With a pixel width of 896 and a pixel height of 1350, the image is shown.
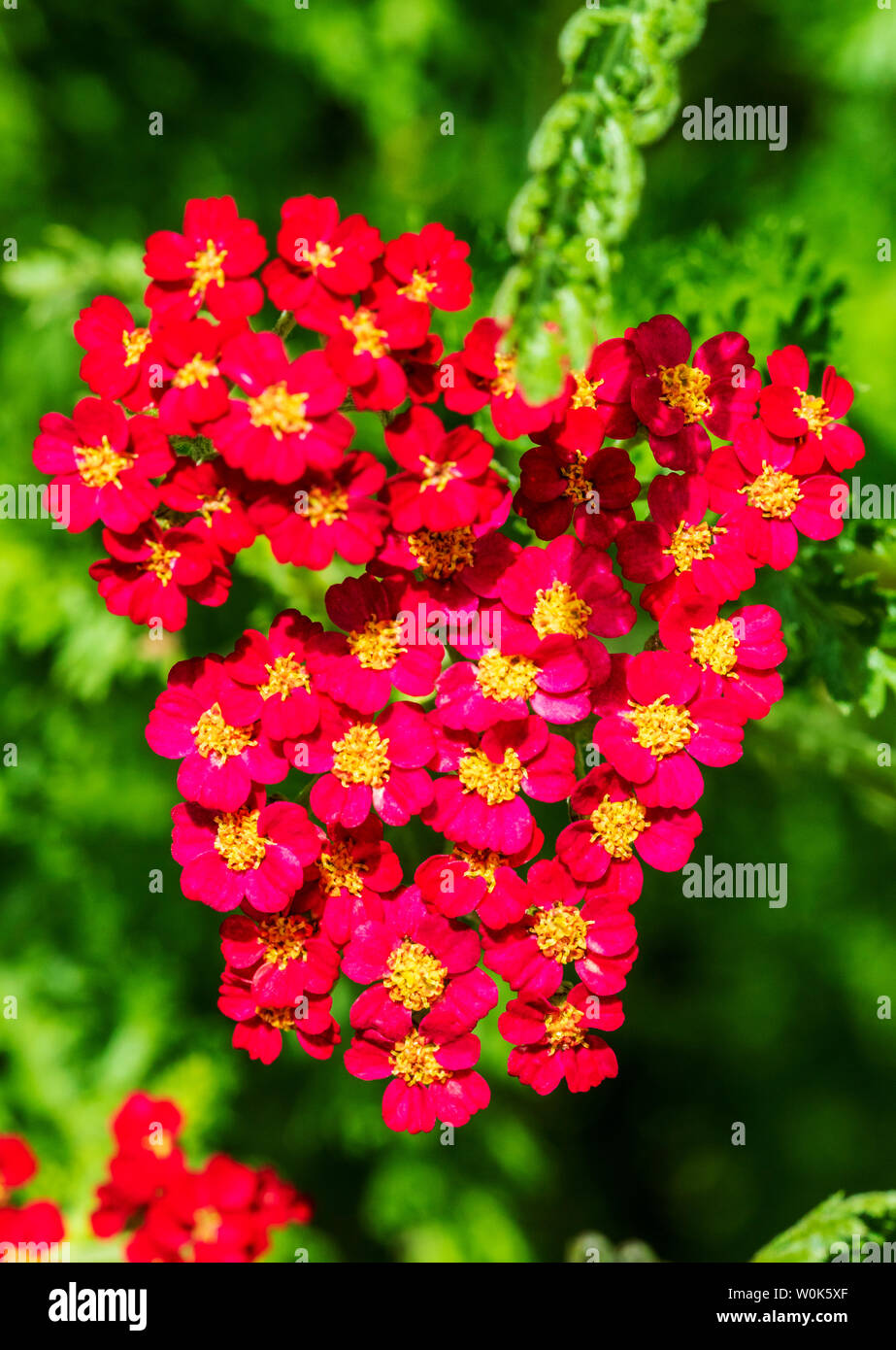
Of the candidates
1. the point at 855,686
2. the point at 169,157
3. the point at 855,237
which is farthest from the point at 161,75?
the point at 855,686

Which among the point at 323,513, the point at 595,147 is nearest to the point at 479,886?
the point at 323,513

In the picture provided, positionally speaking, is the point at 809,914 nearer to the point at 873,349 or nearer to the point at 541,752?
the point at 873,349

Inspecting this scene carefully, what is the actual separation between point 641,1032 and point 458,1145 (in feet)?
1.51

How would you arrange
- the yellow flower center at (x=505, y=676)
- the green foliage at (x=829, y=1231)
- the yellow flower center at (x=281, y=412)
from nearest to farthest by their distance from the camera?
the yellow flower center at (x=281, y=412), the yellow flower center at (x=505, y=676), the green foliage at (x=829, y=1231)

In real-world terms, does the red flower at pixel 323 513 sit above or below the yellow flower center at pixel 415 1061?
above

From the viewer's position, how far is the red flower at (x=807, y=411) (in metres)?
1.23

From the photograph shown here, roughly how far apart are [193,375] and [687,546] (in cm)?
50

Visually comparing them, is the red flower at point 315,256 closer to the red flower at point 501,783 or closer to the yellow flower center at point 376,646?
the yellow flower center at point 376,646

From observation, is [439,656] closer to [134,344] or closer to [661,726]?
[661,726]

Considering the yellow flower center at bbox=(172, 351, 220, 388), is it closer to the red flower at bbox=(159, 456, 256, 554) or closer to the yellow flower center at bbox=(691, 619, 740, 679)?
the red flower at bbox=(159, 456, 256, 554)

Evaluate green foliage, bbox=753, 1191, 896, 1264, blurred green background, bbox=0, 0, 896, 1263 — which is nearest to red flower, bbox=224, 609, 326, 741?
blurred green background, bbox=0, 0, 896, 1263

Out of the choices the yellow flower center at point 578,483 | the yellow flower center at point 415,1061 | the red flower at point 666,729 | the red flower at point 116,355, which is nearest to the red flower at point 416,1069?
the yellow flower center at point 415,1061

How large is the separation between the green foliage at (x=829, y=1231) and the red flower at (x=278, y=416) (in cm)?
102

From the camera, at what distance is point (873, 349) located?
2.21m
